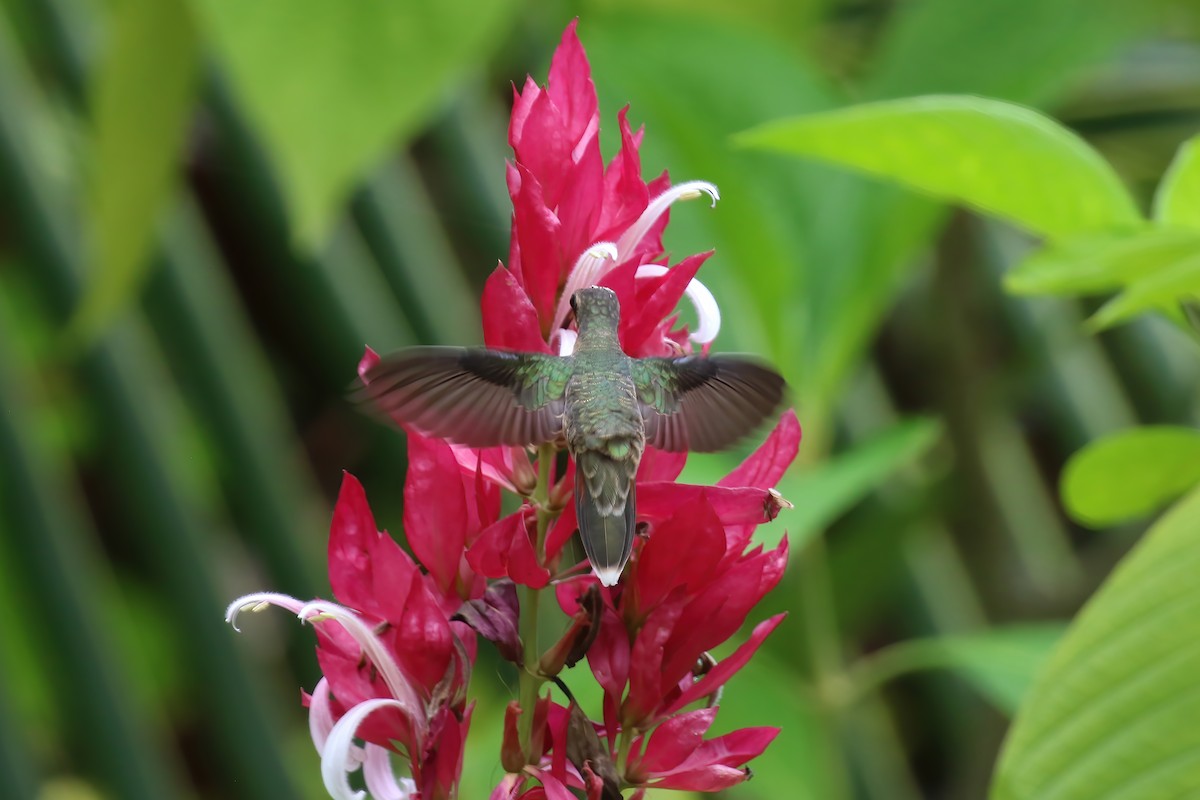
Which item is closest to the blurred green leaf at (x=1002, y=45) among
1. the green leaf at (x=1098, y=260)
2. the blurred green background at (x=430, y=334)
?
the blurred green background at (x=430, y=334)

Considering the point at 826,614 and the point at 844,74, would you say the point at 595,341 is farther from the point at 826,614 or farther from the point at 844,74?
the point at 844,74

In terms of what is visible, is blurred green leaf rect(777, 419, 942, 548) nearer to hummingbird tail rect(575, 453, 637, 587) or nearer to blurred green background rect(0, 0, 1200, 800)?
blurred green background rect(0, 0, 1200, 800)

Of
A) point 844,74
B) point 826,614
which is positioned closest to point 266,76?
point 826,614

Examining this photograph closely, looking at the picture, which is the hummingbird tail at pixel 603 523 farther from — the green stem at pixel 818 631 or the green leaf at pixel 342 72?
the green stem at pixel 818 631

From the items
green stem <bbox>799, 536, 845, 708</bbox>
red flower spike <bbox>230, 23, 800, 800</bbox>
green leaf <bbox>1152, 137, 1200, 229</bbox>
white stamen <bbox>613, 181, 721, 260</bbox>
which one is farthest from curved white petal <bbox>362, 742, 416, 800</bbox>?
green stem <bbox>799, 536, 845, 708</bbox>

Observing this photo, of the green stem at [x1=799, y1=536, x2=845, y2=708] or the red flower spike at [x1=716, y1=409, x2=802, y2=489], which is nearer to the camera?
the red flower spike at [x1=716, y1=409, x2=802, y2=489]

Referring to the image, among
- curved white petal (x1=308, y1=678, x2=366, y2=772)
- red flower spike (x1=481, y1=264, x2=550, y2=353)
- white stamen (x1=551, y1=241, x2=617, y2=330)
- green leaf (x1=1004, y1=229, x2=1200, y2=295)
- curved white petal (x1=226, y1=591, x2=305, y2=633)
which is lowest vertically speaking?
curved white petal (x1=308, y1=678, x2=366, y2=772)

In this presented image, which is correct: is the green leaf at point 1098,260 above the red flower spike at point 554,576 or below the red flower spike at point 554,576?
above
